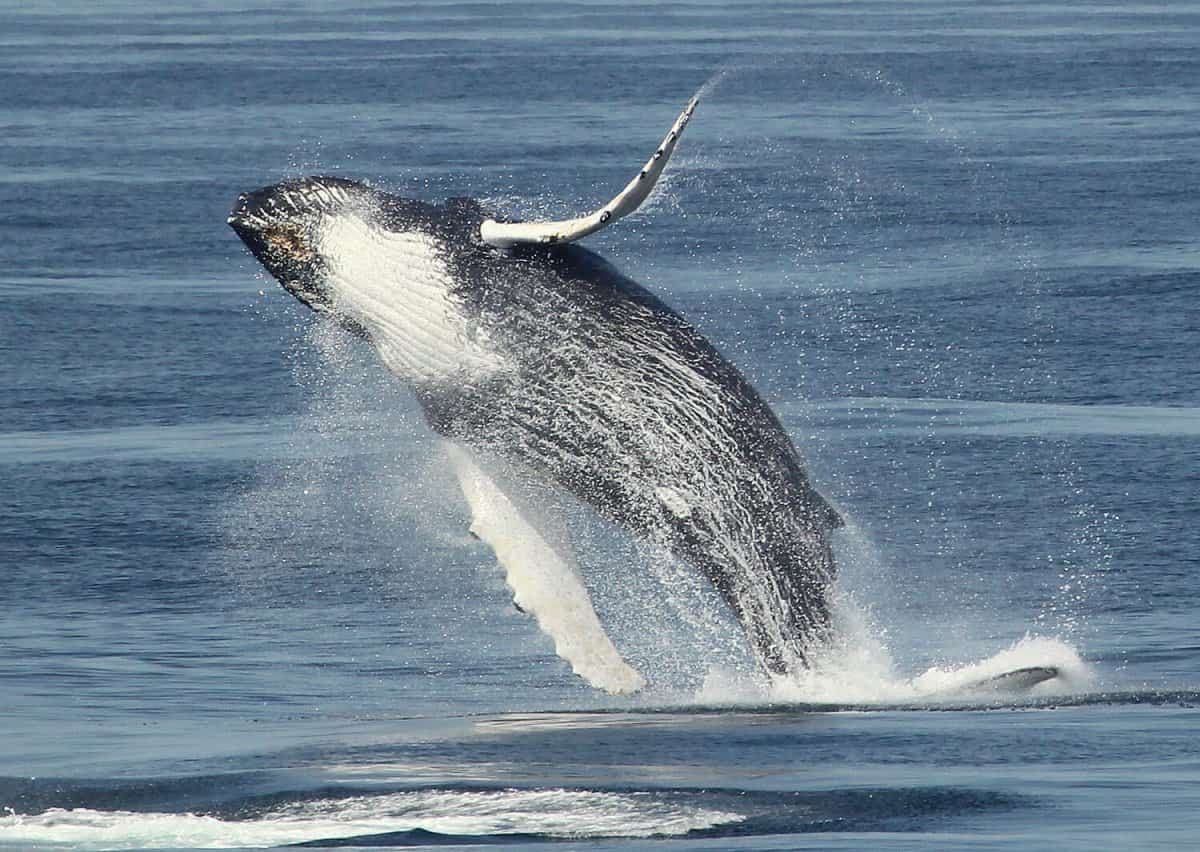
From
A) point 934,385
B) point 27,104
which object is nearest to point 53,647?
point 934,385

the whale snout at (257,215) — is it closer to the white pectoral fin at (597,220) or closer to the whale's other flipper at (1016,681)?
the white pectoral fin at (597,220)

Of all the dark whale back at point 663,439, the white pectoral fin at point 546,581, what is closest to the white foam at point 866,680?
the dark whale back at point 663,439

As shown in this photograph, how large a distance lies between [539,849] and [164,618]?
16.1 ft

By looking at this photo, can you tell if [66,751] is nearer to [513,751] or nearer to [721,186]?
[513,751]

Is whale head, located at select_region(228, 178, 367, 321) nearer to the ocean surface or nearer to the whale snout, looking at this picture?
the whale snout

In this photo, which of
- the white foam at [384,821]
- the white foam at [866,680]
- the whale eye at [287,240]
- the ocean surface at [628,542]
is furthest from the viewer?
the whale eye at [287,240]

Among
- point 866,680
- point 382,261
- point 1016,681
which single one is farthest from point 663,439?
point 1016,681

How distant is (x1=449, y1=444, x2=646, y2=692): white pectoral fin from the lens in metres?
11.3

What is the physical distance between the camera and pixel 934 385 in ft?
59.4

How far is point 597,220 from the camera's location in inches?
→ 429

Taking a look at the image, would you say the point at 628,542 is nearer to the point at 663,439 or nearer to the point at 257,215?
the point at 663,439

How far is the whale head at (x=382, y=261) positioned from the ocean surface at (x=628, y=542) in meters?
0.88

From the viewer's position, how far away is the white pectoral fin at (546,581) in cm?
1128

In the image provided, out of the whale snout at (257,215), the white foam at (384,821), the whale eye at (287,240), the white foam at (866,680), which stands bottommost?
the white foam at (384,821)
